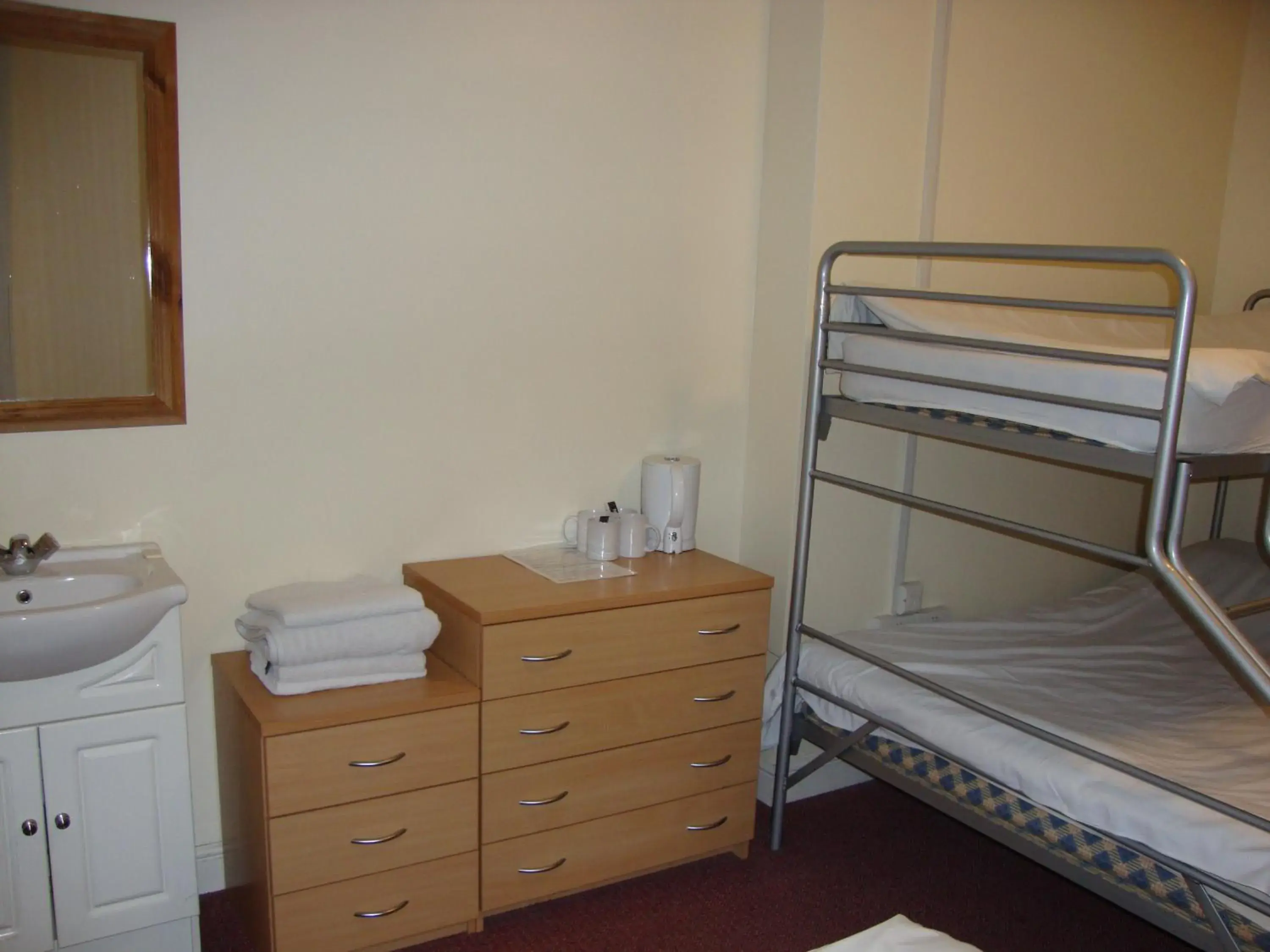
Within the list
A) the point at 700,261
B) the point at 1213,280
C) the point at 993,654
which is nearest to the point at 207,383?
the point at 700,261

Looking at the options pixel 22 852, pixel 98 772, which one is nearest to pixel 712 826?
pixel 98 772

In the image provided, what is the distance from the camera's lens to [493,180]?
280 cm

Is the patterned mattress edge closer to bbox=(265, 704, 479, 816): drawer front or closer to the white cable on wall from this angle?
the white cable on wall

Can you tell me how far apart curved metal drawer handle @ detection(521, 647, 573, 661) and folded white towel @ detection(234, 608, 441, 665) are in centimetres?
22

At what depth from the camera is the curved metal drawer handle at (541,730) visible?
2549 mm

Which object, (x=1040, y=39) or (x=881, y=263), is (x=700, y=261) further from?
(x=1040, y=39)

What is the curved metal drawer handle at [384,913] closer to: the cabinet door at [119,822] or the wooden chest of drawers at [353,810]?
the wooden chest of drawers at [353,810]

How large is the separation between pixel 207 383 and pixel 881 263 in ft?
6.20

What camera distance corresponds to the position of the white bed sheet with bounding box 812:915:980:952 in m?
1.53

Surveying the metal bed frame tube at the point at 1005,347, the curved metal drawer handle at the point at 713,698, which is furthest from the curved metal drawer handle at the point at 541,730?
the metal bed frame tube at the point at 1005,347

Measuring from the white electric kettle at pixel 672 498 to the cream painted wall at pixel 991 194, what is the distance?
0.98 feet

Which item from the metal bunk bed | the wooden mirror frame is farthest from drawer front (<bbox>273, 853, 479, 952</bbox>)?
the wooden mirror frame

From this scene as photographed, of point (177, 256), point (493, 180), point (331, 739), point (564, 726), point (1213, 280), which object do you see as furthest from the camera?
point (1213, 280)

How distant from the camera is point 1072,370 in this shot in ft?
6.92
